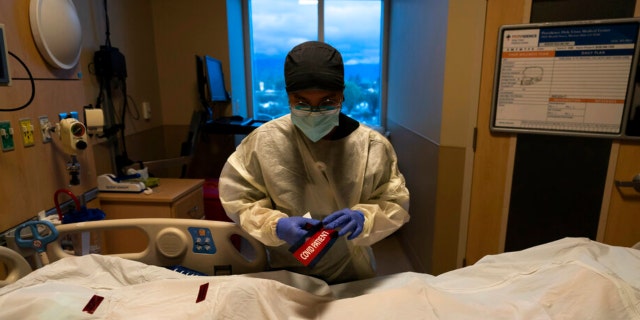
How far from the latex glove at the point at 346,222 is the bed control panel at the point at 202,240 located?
0.46m

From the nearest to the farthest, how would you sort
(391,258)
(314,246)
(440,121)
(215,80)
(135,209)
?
(314,246)
(135,209)
(440,121)
(391,258)
(215,80)

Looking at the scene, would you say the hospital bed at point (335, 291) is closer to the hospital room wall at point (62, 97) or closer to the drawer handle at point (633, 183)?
the hospital room wall at point (62, 97)

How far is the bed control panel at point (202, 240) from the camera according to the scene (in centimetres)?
118

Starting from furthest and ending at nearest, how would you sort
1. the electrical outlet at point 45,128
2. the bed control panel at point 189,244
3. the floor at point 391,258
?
the floor at point 391,258
the electrical outlet at point 45,128
the bed control panel at point 189,244

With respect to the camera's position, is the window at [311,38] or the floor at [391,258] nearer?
the floor at [391,258]

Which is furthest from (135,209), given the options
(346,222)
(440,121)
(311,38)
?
(311,38)

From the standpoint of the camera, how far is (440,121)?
6.62ft

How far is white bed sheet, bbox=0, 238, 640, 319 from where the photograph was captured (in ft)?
2.71

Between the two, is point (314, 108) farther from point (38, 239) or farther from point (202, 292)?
point (38, 239)

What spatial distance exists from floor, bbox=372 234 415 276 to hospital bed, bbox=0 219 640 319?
1.52m

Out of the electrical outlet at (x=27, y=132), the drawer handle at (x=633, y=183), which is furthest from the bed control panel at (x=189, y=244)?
the drawer handle at (x=633, y=183)

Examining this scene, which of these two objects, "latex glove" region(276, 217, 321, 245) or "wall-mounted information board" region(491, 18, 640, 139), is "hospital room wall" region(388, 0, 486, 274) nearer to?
"wall-mounted information board" region(491, 18, 640, 139)

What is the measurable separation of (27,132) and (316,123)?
3.86 ft

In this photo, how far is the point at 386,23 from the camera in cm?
363
